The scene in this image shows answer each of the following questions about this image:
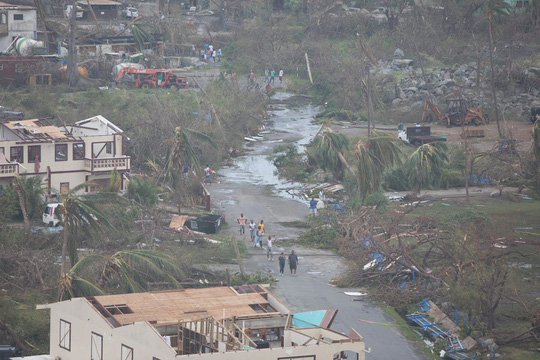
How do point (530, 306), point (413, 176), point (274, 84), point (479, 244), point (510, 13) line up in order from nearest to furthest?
point (530, 306) → point (479, 244) → point (413, 176) → point (274, 84) → point (510, 13)

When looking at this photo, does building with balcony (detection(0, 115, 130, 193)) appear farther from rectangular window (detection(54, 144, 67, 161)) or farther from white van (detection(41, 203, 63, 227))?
white van (detection(41, 203, 63, 227))

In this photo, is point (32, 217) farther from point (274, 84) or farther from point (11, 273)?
point (274, 84)

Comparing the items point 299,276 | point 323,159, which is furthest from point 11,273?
point 323,159

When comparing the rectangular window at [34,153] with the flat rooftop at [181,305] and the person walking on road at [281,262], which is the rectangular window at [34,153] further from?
the flat rooftop at [181,305]

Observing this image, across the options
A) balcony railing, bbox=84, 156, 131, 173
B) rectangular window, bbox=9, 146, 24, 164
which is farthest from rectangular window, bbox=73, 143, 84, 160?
rectangular window, bbox=9, 146, 24, 164

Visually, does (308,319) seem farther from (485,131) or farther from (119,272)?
(485,131)

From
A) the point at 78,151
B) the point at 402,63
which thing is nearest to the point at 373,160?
the point at 78,151

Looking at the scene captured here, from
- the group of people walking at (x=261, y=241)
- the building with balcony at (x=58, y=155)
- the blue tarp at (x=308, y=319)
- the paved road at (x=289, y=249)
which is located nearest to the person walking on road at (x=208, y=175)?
the paved road at (x=289, y=249)
